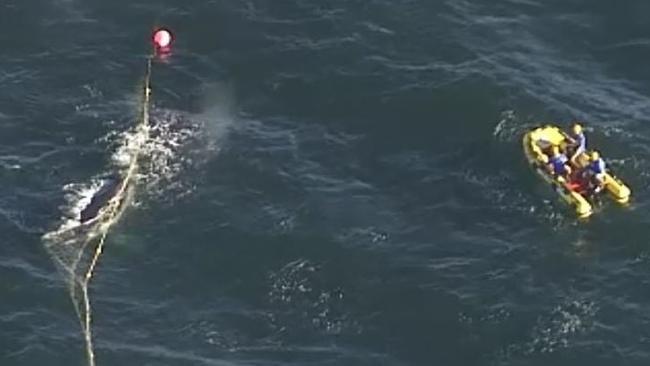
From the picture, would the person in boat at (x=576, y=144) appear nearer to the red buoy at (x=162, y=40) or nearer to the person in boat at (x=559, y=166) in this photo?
the person in boat at (x=559, y=166)

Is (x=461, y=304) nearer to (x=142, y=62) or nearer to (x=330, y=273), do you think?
(x=330, y=273)

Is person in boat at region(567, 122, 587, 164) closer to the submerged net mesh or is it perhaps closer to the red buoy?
the submerged net mesh

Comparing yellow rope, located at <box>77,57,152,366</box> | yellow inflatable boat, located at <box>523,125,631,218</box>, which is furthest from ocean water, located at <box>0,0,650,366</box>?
yellow inflatable boat, located at <box>523,125,631,218</box>

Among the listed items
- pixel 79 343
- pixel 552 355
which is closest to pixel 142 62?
pixel 79 343

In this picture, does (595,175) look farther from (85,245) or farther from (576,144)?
(85,245)

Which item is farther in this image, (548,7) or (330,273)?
(548,7)

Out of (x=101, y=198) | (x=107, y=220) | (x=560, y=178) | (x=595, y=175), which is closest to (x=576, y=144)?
(x=560, y=178)
